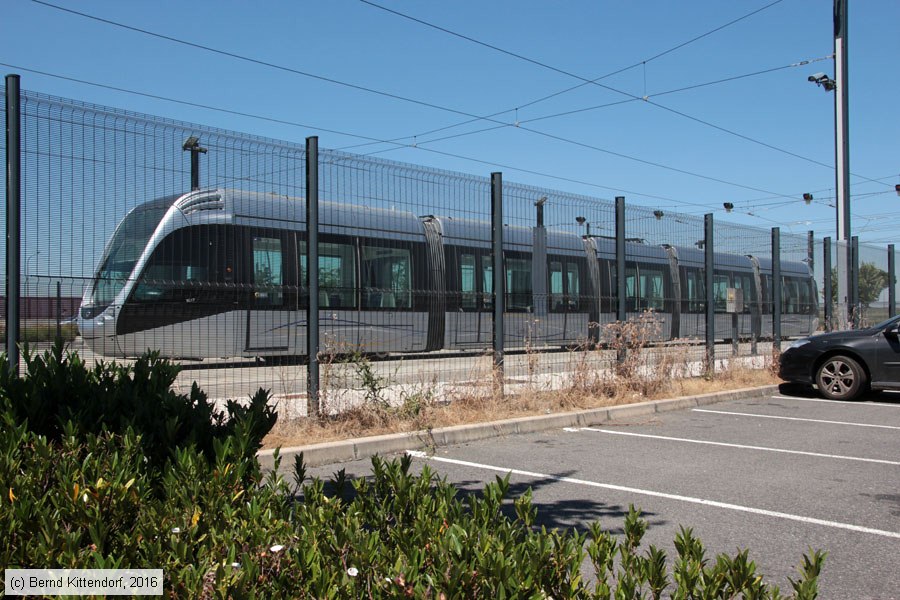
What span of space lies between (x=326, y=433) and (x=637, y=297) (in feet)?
24.2

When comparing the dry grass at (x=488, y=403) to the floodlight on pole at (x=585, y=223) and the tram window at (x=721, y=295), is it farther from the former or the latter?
the tram window at (x=721, y=295)

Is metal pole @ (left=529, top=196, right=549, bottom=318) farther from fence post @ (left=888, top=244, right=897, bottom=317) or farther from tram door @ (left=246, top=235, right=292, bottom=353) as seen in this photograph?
fence post @ (left=888, top=244, right=897, bottom=317)

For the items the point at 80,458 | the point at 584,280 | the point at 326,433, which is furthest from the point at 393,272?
the point at 80,458

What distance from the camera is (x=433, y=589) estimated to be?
6.89 ft

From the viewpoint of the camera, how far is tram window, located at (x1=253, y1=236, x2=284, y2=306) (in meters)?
8.24

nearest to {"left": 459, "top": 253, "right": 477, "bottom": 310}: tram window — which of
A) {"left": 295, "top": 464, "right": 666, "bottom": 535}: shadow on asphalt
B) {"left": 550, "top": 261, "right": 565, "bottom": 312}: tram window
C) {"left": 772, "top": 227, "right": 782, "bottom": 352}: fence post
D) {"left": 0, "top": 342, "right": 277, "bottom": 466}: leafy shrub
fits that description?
{"left": 550, "top": 261, "right": 565, "bottom": 312}: tram window

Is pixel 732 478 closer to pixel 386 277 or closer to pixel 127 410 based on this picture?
pixel 127 410

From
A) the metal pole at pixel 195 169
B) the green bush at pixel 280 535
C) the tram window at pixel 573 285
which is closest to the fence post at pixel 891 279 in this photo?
the tram window at pixel 573 285

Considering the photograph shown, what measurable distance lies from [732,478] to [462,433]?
2.75 m

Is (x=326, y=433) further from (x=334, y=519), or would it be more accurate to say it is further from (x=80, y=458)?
(x=334, y=519)

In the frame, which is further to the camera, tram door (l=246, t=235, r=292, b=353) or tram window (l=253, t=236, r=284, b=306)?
tram window (l=253, t=236, r=284, b=306)

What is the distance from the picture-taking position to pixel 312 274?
8.09m

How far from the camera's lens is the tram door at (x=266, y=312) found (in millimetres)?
8102

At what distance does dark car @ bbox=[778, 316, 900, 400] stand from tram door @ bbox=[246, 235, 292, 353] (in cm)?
826
